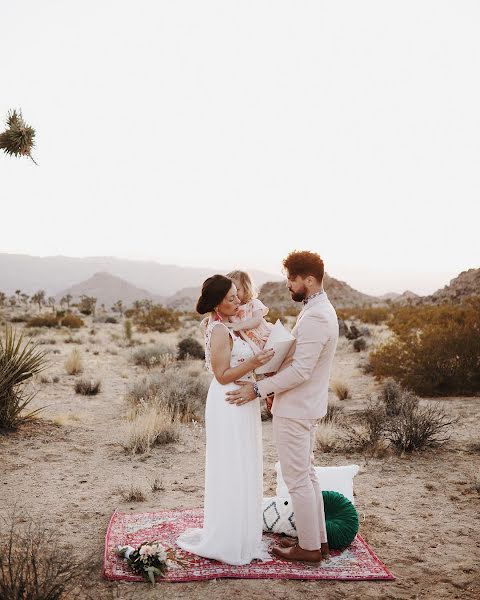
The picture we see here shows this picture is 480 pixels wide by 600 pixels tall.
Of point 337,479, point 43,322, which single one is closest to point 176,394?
point 337,479

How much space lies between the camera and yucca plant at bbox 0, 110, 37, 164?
7996 mm

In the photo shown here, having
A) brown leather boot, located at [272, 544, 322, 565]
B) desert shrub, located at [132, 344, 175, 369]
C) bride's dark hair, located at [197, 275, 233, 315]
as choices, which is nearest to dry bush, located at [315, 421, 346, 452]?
brown leather boot, located at [272, 544, 322, 565]

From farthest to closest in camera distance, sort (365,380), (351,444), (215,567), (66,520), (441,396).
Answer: (365,380), (441,396), (351,444), (66,520), (215,567)

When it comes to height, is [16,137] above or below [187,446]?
above

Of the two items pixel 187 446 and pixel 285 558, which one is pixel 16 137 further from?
pixel 285 558

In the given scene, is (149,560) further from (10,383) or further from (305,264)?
(10,383)

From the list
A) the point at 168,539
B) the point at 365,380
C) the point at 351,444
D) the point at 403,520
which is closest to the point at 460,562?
the point at 403,520

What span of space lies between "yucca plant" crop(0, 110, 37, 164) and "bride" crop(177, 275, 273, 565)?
509 cm

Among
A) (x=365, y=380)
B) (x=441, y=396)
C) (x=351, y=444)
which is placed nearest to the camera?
(x=351, y=444)

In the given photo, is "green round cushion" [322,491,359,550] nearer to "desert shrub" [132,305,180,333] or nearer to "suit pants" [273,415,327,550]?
"suit pants" [273,415,327,550]

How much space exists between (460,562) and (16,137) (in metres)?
7.19

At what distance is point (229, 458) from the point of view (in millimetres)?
4422

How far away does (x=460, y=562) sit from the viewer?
15.2 ft

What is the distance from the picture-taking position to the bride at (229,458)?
4.28 m
